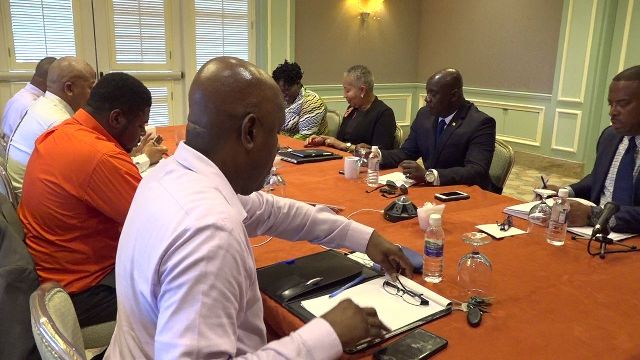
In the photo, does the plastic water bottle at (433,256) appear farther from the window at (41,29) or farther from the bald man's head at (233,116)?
the window at (41,29)

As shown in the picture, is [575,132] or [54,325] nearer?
[54,325]

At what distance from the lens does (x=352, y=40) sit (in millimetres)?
7137

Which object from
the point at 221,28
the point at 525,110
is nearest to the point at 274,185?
the point at 221,28

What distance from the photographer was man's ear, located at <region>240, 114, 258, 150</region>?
98 cm

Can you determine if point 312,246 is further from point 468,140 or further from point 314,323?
point 468,140

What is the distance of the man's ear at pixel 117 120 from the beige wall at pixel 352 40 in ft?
16.2

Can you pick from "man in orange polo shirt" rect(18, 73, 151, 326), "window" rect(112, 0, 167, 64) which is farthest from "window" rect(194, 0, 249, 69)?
"man in orange polo shirt" rect(18, 73, 151, 326)

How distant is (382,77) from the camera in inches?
299

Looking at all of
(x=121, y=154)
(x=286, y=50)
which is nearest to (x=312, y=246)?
(x=121, y=154)

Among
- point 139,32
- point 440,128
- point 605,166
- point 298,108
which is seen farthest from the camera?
point 139,32

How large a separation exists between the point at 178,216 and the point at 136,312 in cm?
23

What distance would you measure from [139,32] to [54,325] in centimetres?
519

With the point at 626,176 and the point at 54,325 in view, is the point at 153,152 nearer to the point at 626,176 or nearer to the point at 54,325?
the point at 54,325

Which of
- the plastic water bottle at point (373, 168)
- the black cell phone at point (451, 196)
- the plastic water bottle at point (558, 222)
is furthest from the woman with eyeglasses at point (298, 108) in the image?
Result: the plastic water bottle at point (558, 222)
